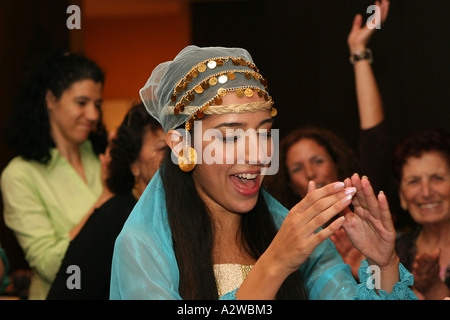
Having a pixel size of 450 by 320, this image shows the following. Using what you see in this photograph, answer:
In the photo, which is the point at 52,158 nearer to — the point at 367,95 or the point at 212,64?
the point at 367,95

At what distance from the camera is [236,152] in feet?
3.87

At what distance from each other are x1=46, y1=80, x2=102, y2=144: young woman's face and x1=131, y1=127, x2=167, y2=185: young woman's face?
494mm

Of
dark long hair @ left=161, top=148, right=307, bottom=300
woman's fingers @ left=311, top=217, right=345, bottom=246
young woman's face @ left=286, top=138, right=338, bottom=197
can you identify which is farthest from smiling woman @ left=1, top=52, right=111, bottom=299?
woman's fingers @ left=311, top=217, right=345, bottom=246

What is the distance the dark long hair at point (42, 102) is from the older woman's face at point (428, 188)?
1.19m

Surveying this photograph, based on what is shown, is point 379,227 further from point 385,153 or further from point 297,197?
point 385,153

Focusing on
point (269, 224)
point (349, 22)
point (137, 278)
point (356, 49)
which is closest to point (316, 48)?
point (349, 22)

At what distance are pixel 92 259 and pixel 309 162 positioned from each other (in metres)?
0.94

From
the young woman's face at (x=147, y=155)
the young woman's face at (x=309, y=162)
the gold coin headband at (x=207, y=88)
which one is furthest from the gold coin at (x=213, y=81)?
the young woman's face at (x=309, y=162)

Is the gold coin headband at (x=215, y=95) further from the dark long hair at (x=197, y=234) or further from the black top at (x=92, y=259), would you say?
the black top at (x=92, y=259)

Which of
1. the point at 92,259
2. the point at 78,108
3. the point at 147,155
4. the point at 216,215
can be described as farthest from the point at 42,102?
the point at 216,215

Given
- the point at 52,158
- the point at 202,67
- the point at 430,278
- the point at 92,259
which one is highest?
the point at 202,67

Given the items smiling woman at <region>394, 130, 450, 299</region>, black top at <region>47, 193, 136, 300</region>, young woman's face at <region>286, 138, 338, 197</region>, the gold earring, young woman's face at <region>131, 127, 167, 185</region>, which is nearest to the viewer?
the gold earring

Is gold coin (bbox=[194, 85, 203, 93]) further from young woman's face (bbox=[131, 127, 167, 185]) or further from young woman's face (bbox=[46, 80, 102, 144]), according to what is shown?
young woman's face (bbox=[46, 80, 102, 144])

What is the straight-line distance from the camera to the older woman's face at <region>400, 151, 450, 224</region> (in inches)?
81.0
